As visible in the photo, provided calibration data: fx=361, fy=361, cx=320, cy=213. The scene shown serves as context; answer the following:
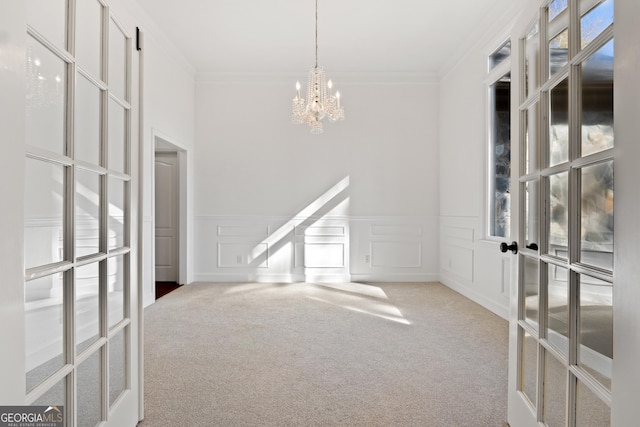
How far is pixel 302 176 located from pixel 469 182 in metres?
2.39

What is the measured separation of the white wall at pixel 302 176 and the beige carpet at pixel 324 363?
48.7 inches

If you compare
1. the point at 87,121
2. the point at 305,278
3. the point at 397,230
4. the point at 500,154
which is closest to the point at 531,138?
the point at 87,121

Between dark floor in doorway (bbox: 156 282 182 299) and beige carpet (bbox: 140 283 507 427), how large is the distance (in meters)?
0.51

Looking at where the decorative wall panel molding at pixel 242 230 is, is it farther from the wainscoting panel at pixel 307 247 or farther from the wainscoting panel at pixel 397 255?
the wainscoting panel at pixel 397 255

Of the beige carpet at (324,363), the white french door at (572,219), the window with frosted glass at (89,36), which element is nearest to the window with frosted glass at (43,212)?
the window with frosted glass at (89,36)

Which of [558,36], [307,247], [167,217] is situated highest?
[558,36]

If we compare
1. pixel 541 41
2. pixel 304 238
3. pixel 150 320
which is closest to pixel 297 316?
pixel 150 320

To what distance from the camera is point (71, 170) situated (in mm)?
1217

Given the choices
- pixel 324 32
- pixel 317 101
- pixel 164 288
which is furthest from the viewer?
pixel 164 288

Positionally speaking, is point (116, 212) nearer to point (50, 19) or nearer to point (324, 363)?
point (50, 19)

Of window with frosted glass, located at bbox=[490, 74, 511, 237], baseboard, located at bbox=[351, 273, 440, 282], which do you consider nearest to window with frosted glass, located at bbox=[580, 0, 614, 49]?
window with frosted glass, located at bbox=[490, 74, 511, 237]

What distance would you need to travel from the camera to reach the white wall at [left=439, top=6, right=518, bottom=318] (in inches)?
154

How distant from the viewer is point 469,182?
453cm

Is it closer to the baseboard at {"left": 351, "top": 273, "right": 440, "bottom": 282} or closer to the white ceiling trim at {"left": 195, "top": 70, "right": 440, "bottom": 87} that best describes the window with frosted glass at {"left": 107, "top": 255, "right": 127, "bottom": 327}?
the baseboard at {"left": 351, "top": 273, "right": 440, "bottom": 282}
